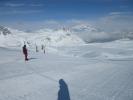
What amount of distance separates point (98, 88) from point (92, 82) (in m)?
1.51

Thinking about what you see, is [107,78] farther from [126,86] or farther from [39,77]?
[39,77]

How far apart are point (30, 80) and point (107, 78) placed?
6504mm

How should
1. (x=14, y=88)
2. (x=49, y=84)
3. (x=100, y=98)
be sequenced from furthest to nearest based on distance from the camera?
(x=49, y=84) < (x=14, y=88) < (x=100, y=98)

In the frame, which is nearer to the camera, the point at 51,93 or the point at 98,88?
the point at 51,93

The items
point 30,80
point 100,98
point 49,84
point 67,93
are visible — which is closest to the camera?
point 100,98

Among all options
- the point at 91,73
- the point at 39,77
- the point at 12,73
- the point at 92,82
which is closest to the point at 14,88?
the point at 39,77

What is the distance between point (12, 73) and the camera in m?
17.2

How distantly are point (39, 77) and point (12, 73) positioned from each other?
314 cm

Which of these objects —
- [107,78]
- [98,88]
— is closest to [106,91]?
[98,88]

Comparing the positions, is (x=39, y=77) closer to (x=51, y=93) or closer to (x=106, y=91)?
(x=51, y=93)

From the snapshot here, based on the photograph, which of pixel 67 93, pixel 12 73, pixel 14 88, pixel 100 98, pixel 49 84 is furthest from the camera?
pixel 12 73

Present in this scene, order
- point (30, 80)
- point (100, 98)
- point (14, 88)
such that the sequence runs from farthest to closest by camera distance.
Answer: point (30, 80)
point (14, 88)
point (100, 98)

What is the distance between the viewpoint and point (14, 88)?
42.6 feet

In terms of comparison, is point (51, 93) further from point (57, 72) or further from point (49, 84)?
point (57, 72)
